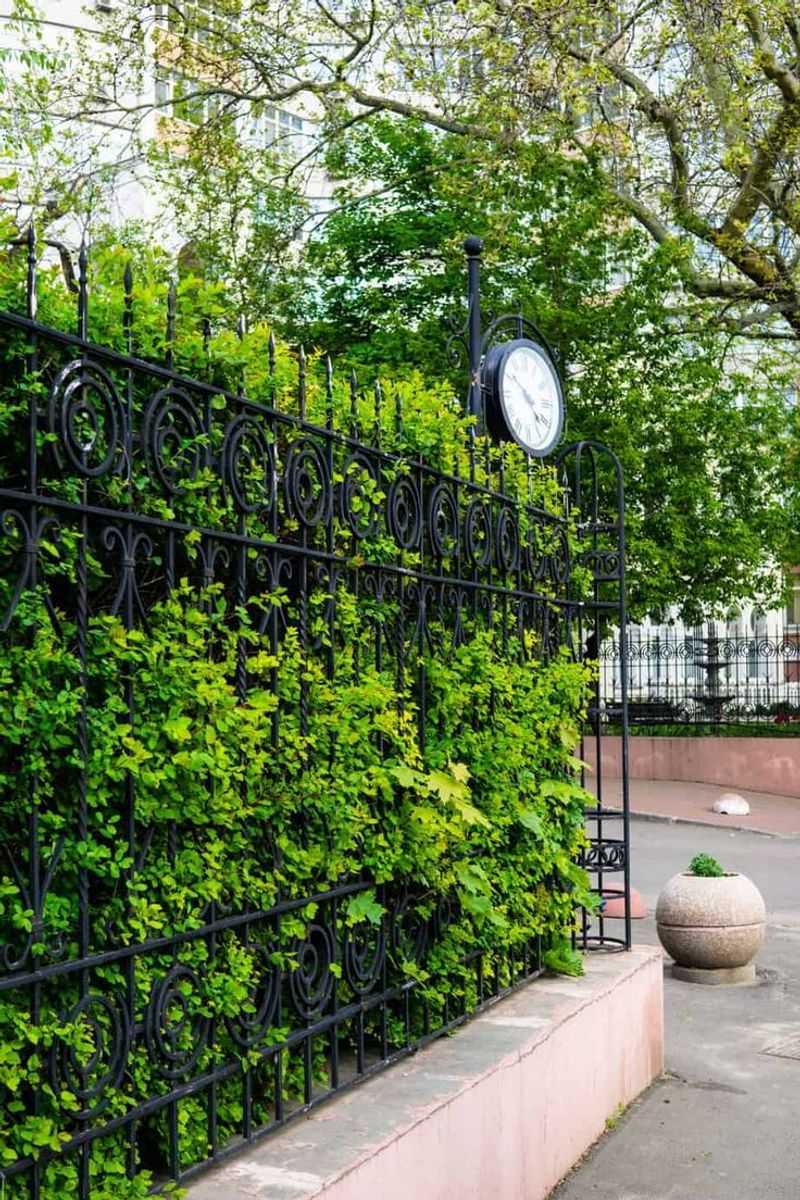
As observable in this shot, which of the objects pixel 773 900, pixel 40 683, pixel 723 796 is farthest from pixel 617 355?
pixel 40 683

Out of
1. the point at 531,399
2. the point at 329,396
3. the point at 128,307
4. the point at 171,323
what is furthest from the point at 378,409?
the point at 531,399

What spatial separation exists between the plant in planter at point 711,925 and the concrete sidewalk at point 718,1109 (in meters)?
→ 0.16

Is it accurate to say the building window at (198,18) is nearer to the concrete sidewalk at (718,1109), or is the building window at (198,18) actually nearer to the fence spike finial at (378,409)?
the concrete sidewalk at (718,1109)

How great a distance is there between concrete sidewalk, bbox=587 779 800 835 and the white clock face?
488 inches

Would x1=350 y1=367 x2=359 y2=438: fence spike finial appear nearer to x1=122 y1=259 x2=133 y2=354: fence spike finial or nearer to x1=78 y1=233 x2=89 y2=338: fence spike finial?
x1=122 y1=259 x2=133 y2=354: fence spike finial

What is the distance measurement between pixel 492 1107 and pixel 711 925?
4446 millimetres

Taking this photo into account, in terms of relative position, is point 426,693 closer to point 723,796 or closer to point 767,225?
point 723,796

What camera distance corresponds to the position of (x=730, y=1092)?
21.9 feet

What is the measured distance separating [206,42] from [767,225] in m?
→ 8.64

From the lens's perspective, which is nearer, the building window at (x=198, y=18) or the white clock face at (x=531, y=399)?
the white clock face at (x=531, y=399)

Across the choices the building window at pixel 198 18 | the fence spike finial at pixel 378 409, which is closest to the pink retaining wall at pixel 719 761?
the building window at pixel 198 18

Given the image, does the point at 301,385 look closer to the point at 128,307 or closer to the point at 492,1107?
the point at 128,307

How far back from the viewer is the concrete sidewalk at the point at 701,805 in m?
19.2

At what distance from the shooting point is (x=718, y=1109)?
641 cm
